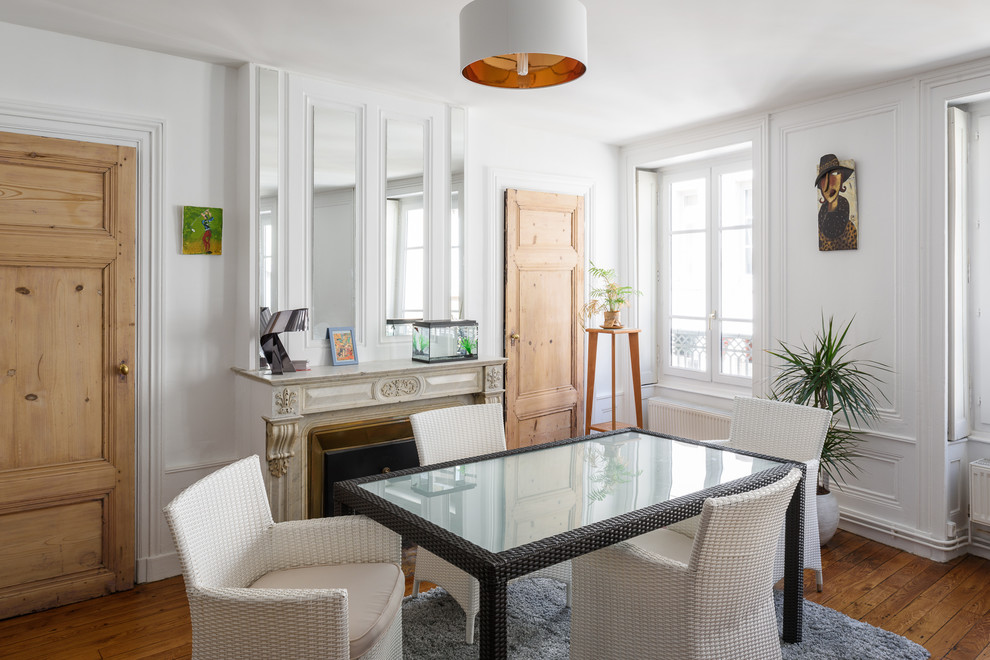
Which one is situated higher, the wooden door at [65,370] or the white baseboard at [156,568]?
the wooden door at [65,370]

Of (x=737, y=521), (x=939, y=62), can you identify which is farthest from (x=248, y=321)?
(x=939, y=62)

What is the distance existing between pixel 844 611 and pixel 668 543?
42.1 inches

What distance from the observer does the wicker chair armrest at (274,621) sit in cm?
156

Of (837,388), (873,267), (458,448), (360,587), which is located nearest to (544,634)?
(458,448)

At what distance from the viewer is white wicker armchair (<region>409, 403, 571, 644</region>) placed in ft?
8.35

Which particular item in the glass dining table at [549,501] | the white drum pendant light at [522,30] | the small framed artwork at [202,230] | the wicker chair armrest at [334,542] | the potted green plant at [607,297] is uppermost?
the white drum pendant light at [522,30]

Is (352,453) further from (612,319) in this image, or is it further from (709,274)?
(709,274)

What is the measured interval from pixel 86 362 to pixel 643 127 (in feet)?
12.0

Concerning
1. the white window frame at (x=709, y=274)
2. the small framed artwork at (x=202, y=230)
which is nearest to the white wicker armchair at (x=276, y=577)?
the small framed artwork at (x=202, y=230)

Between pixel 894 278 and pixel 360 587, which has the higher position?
pixel 894 278

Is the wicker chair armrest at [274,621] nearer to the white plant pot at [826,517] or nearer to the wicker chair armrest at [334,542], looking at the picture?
the wicker chair armrest at [334,542]

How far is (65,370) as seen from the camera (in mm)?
3027

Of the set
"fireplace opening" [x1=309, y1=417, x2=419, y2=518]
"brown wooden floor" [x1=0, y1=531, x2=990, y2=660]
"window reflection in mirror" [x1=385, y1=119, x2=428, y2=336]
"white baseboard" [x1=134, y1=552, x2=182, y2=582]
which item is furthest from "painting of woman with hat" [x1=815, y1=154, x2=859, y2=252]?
"white baseboard" [x1=134, y1=552, x2=182, y2=582]

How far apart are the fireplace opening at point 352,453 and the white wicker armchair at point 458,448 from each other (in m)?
0.71
